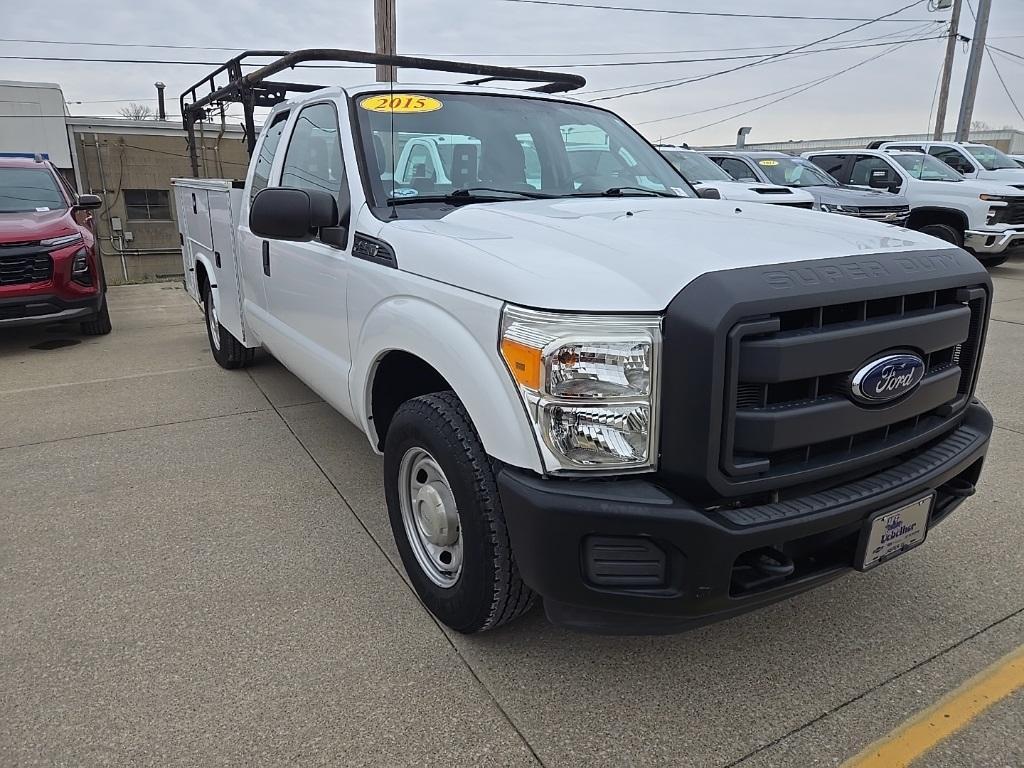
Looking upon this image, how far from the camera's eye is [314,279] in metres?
3.47

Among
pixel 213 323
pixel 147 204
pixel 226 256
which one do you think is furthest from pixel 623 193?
pixel 147 204

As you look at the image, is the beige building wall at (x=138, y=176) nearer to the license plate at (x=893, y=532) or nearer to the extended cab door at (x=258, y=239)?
the extended cab door at (x=258, y=239)

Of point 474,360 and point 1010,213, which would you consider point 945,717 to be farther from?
point 1010,213

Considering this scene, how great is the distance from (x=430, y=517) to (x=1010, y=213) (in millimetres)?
12235

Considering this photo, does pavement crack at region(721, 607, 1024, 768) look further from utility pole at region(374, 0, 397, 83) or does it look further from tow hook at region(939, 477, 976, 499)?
utility pole at region(374, 0, 397, 83)

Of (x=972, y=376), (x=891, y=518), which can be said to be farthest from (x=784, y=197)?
(x=891, y=518)

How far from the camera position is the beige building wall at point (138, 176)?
21422 mm

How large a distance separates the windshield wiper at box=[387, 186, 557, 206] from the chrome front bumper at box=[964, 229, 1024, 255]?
10902 mm

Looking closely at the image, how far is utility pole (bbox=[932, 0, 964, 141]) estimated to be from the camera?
72.8 feet

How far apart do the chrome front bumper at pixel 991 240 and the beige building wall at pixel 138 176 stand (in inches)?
729

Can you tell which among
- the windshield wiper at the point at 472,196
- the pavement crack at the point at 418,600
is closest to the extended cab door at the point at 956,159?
the windshield wiper at the point at 472,196

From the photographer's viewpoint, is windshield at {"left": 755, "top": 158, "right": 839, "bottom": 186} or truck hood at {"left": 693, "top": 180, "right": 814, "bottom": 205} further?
windshield at {"left": 755, "top": 158, "right": 839, "bottom": 186}

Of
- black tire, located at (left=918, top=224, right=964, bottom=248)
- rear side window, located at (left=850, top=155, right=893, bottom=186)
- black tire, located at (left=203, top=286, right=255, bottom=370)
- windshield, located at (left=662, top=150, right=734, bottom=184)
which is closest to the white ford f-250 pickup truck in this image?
black tire, located at (left=203, top=286, right=255, bottom=370)

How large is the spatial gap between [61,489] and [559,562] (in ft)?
10.4
